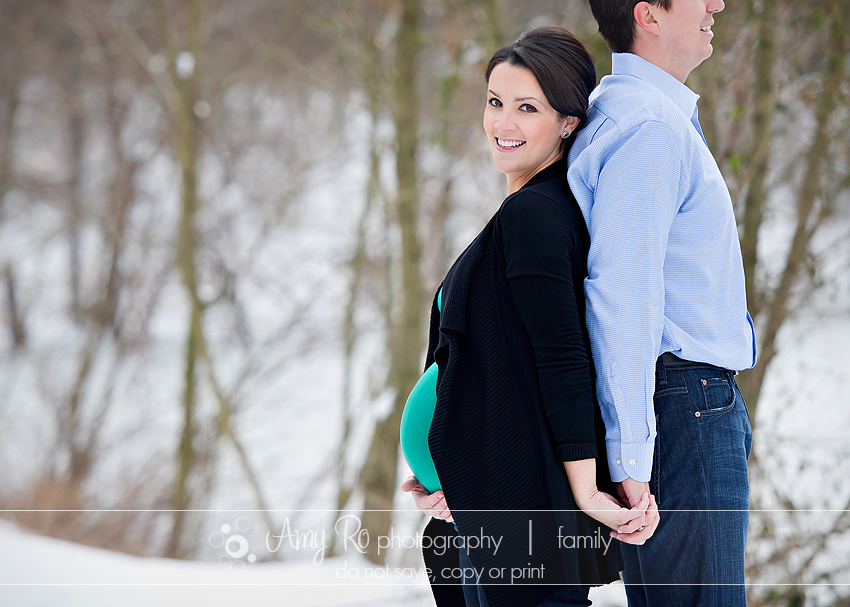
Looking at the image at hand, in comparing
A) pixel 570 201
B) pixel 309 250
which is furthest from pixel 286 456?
pixel 570 201

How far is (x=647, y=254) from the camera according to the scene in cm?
107

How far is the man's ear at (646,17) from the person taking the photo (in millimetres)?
1180

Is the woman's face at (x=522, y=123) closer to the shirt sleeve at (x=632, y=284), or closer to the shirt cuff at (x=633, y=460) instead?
the shirt sleeve at (x=632, y=284)

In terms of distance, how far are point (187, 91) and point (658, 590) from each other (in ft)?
18.4

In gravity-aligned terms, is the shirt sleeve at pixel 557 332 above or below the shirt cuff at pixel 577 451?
above

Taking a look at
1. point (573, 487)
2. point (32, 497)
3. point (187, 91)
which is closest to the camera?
point (573, 487)

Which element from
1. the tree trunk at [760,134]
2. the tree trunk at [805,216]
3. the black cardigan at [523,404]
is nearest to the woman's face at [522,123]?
the black cardigan at [523,404]

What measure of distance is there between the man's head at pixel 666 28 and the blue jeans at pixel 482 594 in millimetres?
963

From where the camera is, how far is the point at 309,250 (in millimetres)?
7398

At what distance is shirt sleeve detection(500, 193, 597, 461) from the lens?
42.3 inches

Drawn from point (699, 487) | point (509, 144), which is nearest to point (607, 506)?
point (699, 487)

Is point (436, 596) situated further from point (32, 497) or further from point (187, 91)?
point (32, 497)

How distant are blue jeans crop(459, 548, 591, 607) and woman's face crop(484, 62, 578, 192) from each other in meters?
0.75

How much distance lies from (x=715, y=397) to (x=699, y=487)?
15 centimetres
